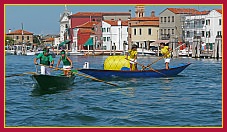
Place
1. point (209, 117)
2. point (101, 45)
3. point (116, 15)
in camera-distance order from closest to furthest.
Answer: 1. point (209, 117)
2. point (101, 45)
3. point (116, 15)

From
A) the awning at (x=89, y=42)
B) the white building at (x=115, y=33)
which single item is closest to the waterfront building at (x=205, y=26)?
the white building at (x=115, y=33)

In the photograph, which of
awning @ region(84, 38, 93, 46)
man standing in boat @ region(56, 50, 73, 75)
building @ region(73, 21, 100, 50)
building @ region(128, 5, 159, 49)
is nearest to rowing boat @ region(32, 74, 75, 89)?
man standing in boat @ region(56, 50, 73, 75)

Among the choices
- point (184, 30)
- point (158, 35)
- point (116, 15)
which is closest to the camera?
point (184, 30)

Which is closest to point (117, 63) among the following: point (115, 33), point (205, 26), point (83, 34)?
point (205, 26)

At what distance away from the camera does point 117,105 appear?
11.6 meters

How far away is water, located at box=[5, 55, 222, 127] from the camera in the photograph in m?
9.54

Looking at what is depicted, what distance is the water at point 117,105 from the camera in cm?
954

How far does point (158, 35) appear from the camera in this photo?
59719mm

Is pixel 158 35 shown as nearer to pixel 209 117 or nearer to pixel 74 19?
pixel 74 19

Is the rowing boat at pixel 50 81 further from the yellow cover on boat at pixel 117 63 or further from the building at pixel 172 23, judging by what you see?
the building at pixel 172 23

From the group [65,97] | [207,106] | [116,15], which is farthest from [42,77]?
[116,15]

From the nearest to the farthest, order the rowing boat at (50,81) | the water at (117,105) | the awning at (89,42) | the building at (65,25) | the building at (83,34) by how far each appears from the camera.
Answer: the water at (117,105) → the rowing boat at (50,81) → the awning at (89,42) → the building at (83,34) → the building at (65,25)

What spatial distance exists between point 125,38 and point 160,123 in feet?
177

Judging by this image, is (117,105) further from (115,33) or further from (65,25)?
(65,25)
